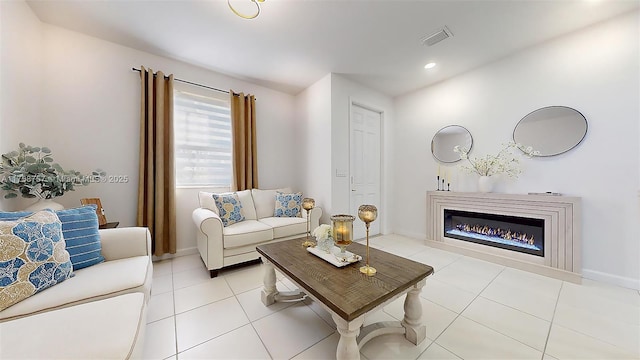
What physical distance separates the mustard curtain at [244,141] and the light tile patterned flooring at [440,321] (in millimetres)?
1447

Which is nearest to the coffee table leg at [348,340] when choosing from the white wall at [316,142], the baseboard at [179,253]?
the white wall at [316,142]

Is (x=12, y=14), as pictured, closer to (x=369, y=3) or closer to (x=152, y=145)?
(x=152, y=145)

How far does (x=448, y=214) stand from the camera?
120 inches

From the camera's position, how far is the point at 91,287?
1.14 meters

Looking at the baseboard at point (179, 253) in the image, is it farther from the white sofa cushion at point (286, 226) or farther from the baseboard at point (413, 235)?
the baseboard at point (413, 235)

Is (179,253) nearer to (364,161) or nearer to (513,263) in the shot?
(364,161)

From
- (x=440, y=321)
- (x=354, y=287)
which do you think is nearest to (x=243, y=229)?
(x=354, y=287)

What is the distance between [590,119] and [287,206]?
11.5 feet

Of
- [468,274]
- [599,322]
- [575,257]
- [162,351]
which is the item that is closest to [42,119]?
[162,351]

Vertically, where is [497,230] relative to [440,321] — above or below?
above

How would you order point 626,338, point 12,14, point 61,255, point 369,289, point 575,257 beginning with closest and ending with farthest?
point 369,289, point 61,255, point 626,338, point 12,14, point 575,257

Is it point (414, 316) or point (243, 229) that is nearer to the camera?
point (414, 316)

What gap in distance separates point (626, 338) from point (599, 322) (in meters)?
0.15

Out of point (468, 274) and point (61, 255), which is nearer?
point (61, 255)
